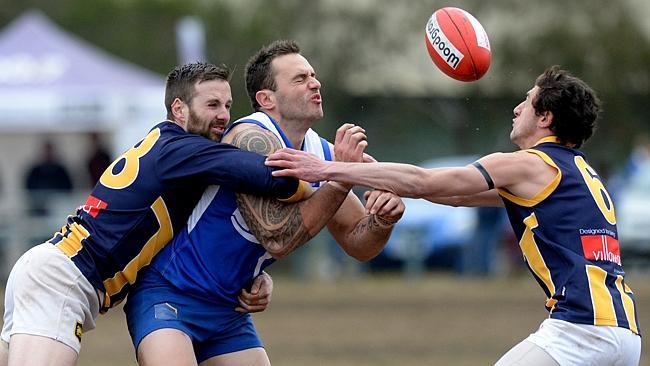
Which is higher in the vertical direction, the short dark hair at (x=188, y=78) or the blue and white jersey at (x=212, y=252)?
the short dark hair at (x=188, y=78)

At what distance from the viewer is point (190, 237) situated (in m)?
7.27

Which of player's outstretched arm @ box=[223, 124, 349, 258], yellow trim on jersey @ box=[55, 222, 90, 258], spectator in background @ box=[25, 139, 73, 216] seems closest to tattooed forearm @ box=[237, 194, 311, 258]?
player's outstretched arm @ box=[223, 124, 349, 258]

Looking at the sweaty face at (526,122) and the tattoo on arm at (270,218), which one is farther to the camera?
the tattoo on arm at (270,218)

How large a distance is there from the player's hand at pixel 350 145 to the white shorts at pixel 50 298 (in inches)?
60.6

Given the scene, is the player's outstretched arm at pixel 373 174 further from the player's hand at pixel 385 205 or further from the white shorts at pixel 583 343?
the white shorts at pixel 583 343

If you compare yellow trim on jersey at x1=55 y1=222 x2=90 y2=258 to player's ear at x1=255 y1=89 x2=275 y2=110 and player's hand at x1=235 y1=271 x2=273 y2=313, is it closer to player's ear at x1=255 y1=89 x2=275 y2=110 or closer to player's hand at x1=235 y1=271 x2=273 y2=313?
player's hand at x1=235 y1=271 x2=273 y2=313

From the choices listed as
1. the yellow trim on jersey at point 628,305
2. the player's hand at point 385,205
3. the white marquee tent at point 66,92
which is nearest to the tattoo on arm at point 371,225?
the player's hand at point 385,205

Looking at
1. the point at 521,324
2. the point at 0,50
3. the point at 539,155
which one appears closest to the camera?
the point at 539,155

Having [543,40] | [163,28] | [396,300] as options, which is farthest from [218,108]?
Answer: [163,28]

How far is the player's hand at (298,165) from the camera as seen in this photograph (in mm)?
7000

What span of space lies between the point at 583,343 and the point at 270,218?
70.5 inches

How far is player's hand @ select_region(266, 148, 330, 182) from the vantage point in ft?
23.0

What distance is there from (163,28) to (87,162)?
45.8ft

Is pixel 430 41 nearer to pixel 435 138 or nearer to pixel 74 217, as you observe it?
pixel 74 217
